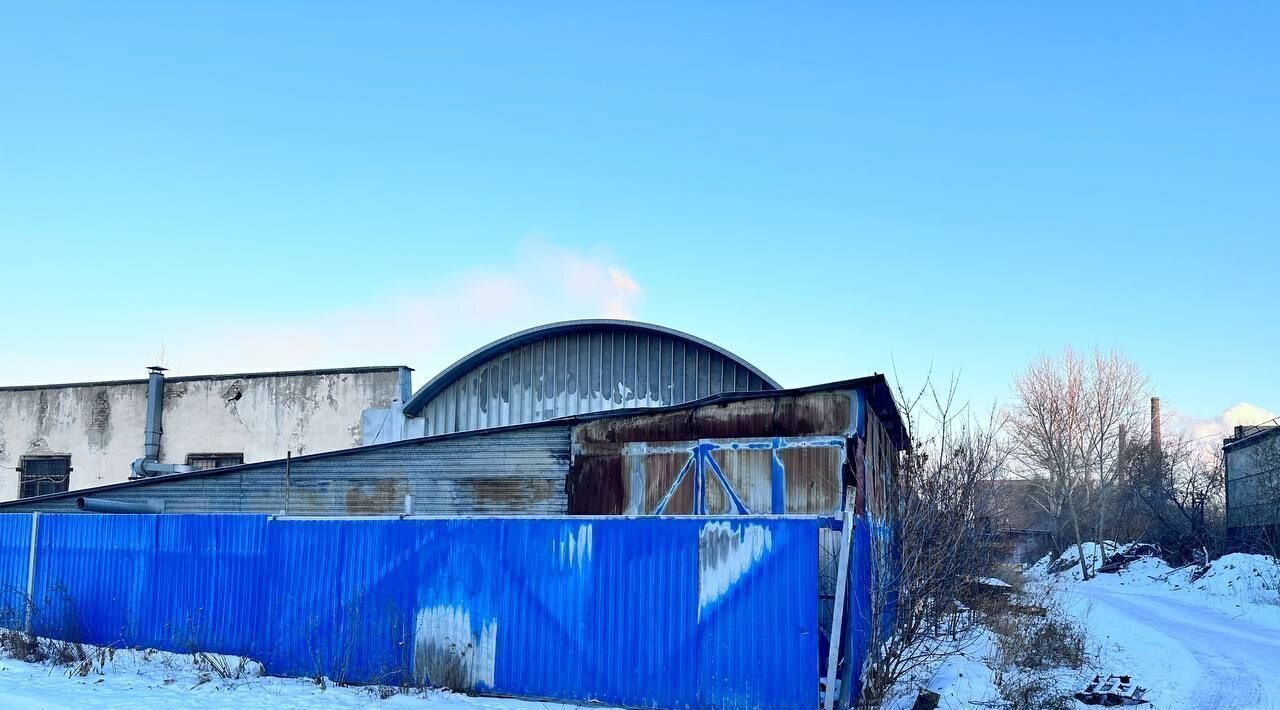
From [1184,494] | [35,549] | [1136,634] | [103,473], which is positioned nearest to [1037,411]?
[1184,494]

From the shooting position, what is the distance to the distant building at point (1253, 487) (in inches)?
1195

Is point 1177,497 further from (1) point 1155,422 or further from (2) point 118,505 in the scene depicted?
(2) point 118,505

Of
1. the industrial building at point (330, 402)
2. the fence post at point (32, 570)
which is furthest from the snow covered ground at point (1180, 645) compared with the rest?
the fence post at point (32, 570)

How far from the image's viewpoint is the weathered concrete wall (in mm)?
21578

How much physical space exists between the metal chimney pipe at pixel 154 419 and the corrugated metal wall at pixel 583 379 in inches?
341

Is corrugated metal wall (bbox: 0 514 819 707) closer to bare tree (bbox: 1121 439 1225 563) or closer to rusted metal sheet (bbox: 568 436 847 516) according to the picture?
rusted metal sheet (bbox: 568 436 847 516)

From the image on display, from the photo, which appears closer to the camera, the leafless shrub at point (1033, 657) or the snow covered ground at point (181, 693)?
the snow covered ground at point (181, 693)

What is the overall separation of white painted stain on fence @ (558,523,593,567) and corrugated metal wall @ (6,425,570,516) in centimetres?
467

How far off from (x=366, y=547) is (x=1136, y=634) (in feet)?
44.9

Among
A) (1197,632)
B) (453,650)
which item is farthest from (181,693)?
(1197,632)

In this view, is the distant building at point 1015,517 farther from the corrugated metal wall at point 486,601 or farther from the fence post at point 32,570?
the fence post at point 32,570

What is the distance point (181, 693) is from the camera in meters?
9.86

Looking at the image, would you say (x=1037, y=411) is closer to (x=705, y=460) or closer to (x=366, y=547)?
(x=705, y=460)

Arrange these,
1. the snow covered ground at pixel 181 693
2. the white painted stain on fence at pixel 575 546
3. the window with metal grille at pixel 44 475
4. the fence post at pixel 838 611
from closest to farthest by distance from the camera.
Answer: the fence post at pixel 838 611 < the snow covered ground at pixel 181 693 < the white painted stain on fence at pixel 575 546 < the window with metal grille at pixel 44 475
